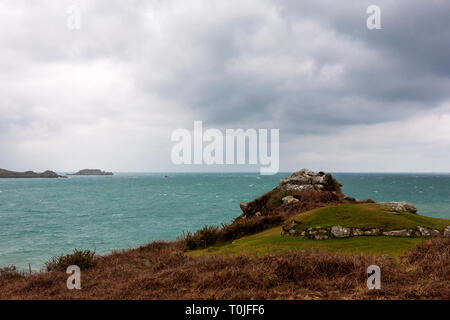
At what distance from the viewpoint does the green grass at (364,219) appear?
1147 cm

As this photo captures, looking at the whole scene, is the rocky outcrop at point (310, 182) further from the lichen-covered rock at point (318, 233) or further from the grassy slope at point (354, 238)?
the lichen-covered rock at point (318, 233)

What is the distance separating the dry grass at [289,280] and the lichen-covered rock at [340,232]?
3079 mm

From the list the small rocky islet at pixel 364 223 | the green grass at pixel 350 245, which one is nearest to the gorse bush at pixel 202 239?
the green grass at pixel 350 245

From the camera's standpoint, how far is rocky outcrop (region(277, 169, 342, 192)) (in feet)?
81.9

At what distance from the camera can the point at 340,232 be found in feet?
38.1

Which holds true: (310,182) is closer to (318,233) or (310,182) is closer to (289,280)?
(318,233)

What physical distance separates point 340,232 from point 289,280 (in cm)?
544

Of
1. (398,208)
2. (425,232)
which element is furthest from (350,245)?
(398,208)

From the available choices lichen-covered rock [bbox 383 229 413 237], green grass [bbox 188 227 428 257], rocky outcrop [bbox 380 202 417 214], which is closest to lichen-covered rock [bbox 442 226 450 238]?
green grass [bbox 188 227 428 257]

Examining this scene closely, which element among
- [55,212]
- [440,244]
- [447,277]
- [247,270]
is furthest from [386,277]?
[55,212]

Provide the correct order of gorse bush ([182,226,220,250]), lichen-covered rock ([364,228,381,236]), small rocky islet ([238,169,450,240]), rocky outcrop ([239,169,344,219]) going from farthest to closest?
rocky outcrop ([239,169,344,219]) → gorse bush ([182,226,220,250]) → lichen-covered rock ([364,228,381,236]) → small rocky islet ([238,169,450,240])

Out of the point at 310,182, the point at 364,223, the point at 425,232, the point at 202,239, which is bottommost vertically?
the point at 202,239

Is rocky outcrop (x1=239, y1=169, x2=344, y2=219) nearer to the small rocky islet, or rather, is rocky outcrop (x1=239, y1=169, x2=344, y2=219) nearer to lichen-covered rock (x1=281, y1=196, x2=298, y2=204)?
lichen-covered rock (x1=281, y1=196, x2=298, y2=204)
